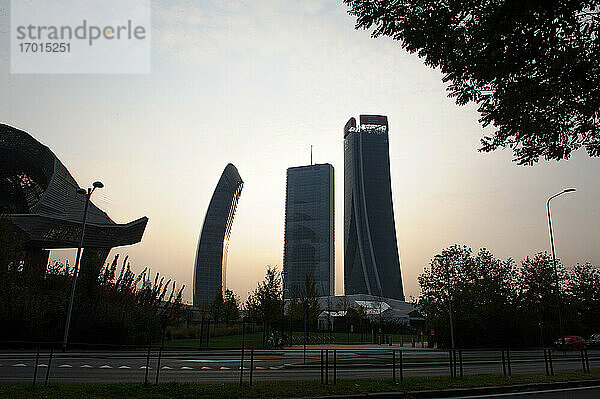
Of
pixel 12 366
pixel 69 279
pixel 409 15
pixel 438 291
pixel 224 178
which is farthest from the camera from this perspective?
pixel 224 178

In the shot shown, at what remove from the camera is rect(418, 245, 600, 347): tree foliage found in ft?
127

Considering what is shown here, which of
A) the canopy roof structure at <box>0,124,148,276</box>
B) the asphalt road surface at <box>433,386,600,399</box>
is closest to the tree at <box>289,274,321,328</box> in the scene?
the canopy roof structure at <box>0,124,148,276</box>

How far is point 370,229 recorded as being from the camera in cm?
16712

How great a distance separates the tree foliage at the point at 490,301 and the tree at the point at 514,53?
1101 inches

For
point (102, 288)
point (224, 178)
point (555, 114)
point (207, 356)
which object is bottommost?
point (207, 356)

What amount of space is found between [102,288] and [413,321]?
239 feet

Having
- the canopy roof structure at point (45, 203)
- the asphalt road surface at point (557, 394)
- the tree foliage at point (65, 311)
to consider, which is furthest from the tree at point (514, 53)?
the canopy roof structure at point (45, 203)

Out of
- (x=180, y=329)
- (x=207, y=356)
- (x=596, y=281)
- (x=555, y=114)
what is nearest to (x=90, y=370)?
(x=207, y=356)

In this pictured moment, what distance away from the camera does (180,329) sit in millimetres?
42031

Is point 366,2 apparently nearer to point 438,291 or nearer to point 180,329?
point 438,291

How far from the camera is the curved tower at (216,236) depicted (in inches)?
5522

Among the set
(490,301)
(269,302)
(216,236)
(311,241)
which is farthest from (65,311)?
(311,241)

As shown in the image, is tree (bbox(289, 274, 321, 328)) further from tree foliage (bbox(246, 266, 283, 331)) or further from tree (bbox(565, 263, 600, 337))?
tree (bbox(565, 263, 600, 337))

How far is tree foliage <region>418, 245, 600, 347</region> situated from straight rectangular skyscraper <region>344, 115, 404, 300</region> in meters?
116
